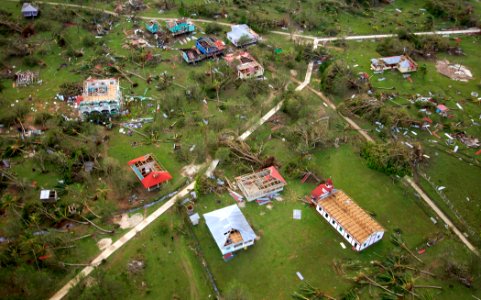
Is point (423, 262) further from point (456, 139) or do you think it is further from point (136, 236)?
point (136, 236)

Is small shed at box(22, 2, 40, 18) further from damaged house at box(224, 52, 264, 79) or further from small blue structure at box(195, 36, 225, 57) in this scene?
damaged house at box(224, 52, 264, 79)

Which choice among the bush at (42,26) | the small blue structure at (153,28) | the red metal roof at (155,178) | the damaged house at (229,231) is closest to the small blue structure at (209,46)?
the small blue structure at (153,28)

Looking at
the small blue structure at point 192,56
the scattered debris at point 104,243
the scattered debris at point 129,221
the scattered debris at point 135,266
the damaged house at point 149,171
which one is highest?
the small blue structure at point 192,56

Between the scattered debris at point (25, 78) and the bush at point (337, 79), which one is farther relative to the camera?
the scattered debris at point (25, 78)

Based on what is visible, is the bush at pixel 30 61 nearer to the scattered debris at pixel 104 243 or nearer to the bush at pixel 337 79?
the scattered debris at pixel 104 243

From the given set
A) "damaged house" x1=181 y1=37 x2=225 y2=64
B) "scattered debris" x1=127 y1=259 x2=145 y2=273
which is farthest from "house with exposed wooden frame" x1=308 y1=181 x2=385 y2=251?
"damaged house" x1=181 y1=37 x2=225 y2=64

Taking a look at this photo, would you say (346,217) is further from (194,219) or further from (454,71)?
(454,71)

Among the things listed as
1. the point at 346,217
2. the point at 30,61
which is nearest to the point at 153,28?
the point at 30,61
